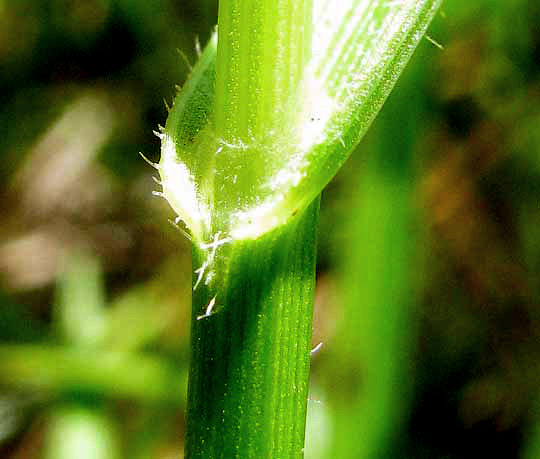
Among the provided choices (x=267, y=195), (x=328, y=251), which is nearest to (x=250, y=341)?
(x=267, y=195)

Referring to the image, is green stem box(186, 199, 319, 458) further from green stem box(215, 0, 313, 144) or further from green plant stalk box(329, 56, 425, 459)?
green plant stalk box(329, 56, 425, 459)

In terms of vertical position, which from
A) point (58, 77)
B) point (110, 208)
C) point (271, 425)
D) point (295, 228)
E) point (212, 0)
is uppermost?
point (58, 77)

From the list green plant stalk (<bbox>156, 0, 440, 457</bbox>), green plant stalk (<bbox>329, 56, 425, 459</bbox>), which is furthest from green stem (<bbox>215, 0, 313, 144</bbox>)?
green plant stalk (<bbox>329, 56, 425, 459</bbox>)

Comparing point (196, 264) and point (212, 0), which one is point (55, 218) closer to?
point (212, 0)

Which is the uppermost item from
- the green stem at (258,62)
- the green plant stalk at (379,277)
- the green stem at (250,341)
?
the green plant stalk at (379,277)

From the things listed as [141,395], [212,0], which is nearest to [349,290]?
[141,395]

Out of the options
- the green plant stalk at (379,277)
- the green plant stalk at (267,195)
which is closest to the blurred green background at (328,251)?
the green plant stalk at (379,277)

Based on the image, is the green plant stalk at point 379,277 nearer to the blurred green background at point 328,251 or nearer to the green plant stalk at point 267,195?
the blurred green background at point 328,251
